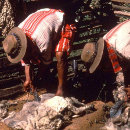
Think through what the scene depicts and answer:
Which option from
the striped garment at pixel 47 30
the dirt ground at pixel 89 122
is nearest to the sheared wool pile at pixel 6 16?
the striped garment at pixel 47 30

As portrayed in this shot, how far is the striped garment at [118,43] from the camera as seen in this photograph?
13.4ft

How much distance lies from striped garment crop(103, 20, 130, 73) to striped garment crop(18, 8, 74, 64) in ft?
2.81

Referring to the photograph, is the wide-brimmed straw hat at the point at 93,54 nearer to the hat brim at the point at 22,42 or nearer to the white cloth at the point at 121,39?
the white cloth at the point at 121,39

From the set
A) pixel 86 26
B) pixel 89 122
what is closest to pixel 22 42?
pixel 89 122

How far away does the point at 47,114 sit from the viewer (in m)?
4.43

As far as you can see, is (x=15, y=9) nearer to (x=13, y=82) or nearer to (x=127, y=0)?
(x=13, y=82)

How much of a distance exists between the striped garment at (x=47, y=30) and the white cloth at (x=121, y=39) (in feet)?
3.04

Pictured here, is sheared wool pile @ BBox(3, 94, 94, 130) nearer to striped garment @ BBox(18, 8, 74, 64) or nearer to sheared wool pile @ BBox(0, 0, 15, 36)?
striped garment @ BBox(18, 8, 74, 64)

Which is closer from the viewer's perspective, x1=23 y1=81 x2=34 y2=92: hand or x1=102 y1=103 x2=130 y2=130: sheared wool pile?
x1=102 y1=103 x2=130 y2=130: sheared wool pile

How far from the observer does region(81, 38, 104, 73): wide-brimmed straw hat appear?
454 centimetres

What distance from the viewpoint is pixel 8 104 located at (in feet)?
18.1

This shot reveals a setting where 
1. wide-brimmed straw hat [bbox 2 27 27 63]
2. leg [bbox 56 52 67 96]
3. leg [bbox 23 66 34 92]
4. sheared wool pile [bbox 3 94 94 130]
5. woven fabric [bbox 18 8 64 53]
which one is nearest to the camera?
sheared wool pile [bbox 3 94 94 130]

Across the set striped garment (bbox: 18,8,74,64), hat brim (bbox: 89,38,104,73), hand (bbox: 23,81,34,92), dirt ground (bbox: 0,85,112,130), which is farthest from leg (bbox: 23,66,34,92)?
hat brim (bbox: 89,38,104,73)

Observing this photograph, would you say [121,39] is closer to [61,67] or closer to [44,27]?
[61,67]
